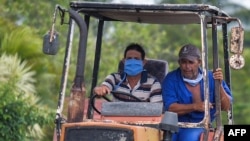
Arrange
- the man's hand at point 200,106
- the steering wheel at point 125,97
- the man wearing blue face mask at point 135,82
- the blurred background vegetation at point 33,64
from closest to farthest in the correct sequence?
the man's hand at point 200,106 → the steering wheel at point 125,97 → the man wearing blue face mask at point 135,82 → the blurred background vegetation at point 33,64

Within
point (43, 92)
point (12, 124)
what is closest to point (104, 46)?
point (43, 92)

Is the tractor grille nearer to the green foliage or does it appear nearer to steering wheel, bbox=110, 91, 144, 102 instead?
steering wheel, bbox=110, 91, 144, 102

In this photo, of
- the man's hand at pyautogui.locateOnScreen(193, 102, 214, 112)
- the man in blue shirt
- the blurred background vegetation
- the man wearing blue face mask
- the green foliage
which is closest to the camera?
the man's hand at pyautogui.locateOnScreen(193, 102, 214, 112)

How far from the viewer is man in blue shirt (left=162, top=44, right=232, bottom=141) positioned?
9.04 m

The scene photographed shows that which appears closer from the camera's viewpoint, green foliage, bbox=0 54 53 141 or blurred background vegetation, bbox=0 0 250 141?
green foliage, bbox=0 54 53 141

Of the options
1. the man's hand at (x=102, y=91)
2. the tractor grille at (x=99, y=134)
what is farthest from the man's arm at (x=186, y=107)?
the tractor grille at (x=99, y=134)

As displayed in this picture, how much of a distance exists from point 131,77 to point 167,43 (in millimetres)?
21045

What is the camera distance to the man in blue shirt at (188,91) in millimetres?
9039

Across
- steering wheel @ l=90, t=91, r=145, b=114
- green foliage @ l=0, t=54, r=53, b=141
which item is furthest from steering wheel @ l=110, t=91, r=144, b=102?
green foliage @ l=0, t=54, r=53, b=141

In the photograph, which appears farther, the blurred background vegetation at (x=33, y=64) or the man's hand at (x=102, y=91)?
the blurred background vegetation at (x=33, y=64)

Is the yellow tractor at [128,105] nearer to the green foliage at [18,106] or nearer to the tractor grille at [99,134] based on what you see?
the tractor grille at [99,134]

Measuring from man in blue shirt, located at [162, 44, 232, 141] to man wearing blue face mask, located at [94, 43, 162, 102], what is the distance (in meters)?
0.19

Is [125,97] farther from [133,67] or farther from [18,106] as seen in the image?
[18,106]

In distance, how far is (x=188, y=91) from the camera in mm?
9305
